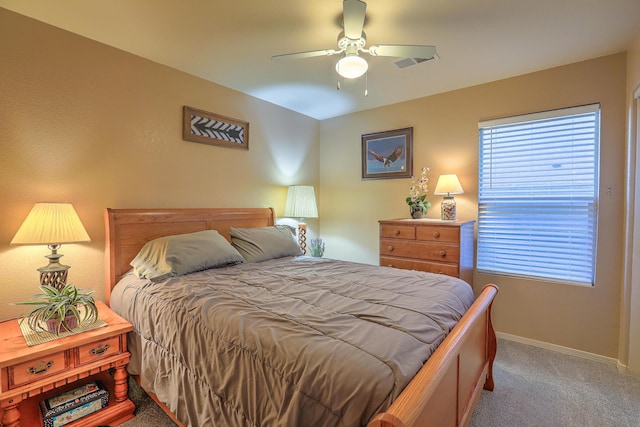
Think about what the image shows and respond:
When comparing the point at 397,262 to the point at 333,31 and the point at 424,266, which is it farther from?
the point at 333,31

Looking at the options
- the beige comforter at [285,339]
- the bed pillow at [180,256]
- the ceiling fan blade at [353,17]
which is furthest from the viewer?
the bed pillow at [180,256]

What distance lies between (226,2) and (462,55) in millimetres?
1878

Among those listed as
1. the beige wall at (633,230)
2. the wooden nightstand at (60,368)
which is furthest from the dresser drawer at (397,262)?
the wooden nightstand at (60,368)

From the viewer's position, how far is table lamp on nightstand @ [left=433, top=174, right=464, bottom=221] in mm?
2964

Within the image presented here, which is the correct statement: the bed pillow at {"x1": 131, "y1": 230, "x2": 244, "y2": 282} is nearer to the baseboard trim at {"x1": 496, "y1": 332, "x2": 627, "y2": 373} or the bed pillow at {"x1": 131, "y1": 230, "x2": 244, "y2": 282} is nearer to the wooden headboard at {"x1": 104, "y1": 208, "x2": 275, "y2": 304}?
the wooden headboard at {"x1": 104, "y1": 208, "x2": 275, "y2": 304}

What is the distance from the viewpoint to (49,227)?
1.83 m

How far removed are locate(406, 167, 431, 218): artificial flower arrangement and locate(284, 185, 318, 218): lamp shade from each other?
3.83 feet

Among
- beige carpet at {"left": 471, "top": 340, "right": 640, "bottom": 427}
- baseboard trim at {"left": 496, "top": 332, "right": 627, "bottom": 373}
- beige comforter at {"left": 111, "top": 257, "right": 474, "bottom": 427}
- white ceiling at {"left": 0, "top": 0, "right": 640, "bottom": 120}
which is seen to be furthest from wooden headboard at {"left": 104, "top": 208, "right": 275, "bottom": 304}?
baseboard trim at {"left": 496, "top": 332, "right": 627, "bottom": 373}

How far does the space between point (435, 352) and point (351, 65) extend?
164 cm

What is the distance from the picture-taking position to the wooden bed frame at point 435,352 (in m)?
0.89

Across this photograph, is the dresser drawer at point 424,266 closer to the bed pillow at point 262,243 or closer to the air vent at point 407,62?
the bed pillow at point 262,243

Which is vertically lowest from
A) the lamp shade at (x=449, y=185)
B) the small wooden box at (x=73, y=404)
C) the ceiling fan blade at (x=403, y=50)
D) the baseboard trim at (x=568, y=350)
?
the baseboard trim at (x=568, y=350)

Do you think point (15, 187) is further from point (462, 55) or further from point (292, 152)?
point (462, 55)

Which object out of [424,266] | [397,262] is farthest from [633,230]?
[397,262]
